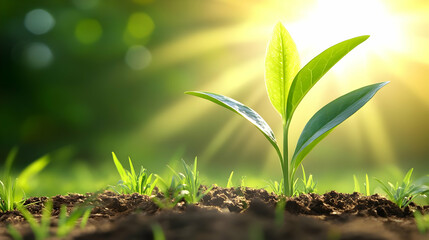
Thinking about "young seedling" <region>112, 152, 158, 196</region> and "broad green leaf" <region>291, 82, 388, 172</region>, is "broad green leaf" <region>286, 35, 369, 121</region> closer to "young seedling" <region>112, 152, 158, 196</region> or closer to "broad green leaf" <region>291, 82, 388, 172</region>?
"broad green leaf" <region>291, 82, 388, 172</region>

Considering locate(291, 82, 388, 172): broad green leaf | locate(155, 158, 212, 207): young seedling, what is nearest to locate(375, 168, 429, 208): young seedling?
locate(291, 82, 388, 172): broad green leaf

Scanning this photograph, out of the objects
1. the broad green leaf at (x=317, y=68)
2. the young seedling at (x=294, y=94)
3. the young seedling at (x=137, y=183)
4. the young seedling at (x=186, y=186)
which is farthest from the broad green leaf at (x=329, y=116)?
the young seedling at (x=137, y=183)

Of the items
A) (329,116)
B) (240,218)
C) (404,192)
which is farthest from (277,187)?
(240,218)

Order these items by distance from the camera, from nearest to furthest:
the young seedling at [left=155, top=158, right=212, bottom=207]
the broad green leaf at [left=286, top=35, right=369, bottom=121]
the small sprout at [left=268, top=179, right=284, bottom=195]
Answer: the young seedling at [left=155, top=158, right=212, bottom=207], the broad green leaf at [left=286, top=35, right=369, bottom=121], the small sprout at [left=268, top=179, right=284, bottom=195]

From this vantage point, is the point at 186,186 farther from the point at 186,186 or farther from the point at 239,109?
the point at 239,109

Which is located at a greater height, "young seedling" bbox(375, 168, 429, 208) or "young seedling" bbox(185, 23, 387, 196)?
"young seedling" bbox(185, 23, 387, 196)

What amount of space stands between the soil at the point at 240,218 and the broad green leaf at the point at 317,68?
520 mm

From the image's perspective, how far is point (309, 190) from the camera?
2.34 metres

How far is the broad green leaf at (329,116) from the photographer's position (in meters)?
1.89

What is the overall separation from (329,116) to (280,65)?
14.4 inches

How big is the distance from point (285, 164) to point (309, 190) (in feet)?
1.24

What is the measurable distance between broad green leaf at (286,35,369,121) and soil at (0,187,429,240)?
0.52 m

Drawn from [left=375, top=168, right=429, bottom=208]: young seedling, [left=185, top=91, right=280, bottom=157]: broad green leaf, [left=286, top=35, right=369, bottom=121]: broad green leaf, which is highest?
[left=286, top=35, right=369, bottom=121]: broad green leaf

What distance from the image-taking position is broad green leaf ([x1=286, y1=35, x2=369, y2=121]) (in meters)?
1.88
